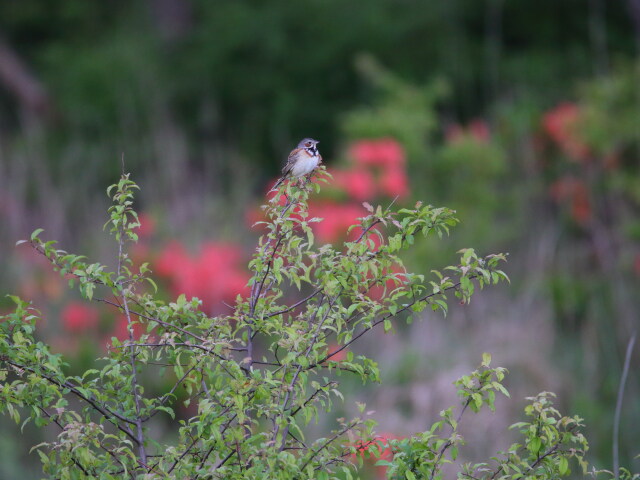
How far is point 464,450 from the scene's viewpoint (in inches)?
271

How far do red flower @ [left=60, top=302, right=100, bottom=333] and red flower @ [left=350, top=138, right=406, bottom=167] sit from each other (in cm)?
275

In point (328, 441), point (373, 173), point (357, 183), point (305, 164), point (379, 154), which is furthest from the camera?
point (373, 173)

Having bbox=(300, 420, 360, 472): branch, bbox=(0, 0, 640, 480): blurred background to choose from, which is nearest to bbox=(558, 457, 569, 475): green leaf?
bbox=(300, 420, 360, 472): branch

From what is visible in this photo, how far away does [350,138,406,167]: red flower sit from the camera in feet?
28.6

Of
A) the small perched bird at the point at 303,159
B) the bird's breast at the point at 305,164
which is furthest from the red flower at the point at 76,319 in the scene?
the bird's breast at the point at 305,164

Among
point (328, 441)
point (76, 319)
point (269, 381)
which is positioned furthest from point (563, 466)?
point (76, 319)

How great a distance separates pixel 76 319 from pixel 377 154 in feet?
9.91

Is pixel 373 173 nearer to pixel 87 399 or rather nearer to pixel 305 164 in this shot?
pixel 305 164

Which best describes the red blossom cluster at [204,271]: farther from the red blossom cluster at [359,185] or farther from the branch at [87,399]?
the branch at [87,399]

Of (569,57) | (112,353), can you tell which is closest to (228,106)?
(569,57)

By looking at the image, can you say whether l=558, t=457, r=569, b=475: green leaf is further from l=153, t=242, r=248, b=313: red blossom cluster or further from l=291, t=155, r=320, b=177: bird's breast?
l=153, t=242, r=248, b=313: red blossom cluster

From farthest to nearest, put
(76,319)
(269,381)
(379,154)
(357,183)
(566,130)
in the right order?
(566,130) → (379,154) → (357,183) → (76,319) → (269,381)

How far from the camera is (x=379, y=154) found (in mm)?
8727

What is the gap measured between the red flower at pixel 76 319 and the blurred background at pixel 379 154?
1cm
